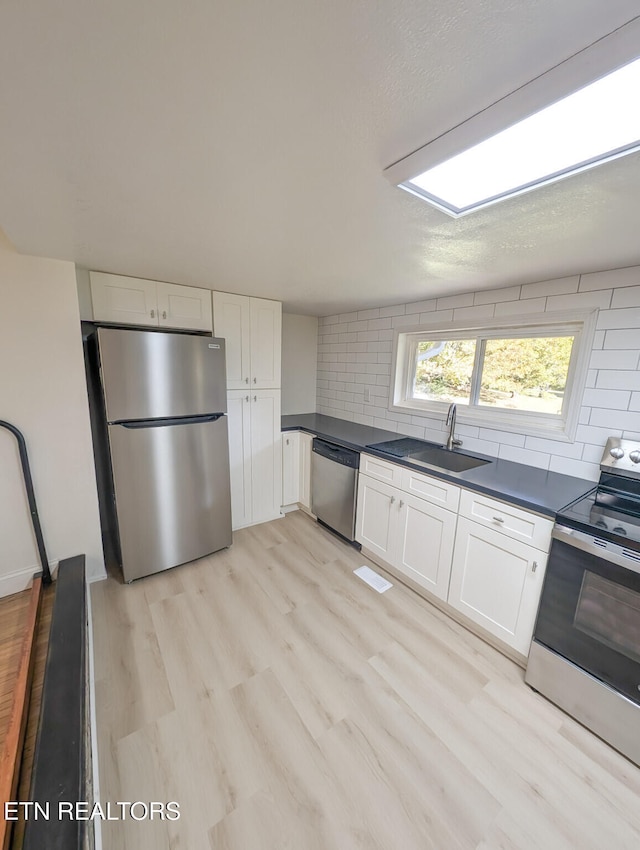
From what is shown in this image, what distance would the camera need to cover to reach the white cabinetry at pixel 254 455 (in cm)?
270

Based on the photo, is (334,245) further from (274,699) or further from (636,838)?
(636,838)

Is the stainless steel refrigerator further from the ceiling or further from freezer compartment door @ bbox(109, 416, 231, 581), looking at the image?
the ceiling

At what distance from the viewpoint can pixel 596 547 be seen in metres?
1.27

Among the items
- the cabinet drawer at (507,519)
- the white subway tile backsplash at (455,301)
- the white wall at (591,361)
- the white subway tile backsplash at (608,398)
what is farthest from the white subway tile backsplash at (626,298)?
the cabinet drawer at (507,519)

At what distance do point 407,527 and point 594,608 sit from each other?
38.5 inches

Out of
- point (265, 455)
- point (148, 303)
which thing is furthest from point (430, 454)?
point (148, 303)

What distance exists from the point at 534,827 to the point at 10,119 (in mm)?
2513

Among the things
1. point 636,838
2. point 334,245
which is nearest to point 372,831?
point 636,838

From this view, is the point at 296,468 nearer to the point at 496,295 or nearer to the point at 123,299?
the point at 123,299

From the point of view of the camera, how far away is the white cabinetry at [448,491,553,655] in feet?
4.94

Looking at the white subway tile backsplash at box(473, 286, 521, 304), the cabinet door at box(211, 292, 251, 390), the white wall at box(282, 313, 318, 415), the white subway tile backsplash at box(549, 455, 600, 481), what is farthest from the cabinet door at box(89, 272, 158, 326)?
the white subway tile backsplash at box(549, 455, 600, 481)

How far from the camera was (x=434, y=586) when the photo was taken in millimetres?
1980

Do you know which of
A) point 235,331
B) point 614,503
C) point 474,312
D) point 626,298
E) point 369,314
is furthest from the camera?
point 369,314

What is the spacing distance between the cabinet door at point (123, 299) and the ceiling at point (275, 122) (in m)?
0.53
